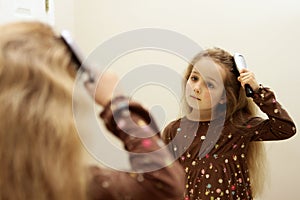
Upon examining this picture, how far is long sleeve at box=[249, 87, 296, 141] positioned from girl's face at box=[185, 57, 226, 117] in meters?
0.10

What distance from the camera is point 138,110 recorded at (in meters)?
0.47

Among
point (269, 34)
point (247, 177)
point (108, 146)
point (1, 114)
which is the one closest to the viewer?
point (1, 114)

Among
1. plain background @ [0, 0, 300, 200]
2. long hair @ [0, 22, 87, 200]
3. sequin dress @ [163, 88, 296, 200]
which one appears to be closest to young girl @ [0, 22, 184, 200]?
long hair @ [0, 22, 87, 200]

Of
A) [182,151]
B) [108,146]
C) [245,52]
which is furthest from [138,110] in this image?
[245,52]

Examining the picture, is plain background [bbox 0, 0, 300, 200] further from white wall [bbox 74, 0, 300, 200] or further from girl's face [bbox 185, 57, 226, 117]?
girl's face [bbox 185, 57, 226, 117]

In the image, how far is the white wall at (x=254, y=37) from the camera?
127 centimetres

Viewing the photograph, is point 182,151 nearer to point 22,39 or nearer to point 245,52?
point 245,52

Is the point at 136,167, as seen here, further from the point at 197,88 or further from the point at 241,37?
the point at 241,37

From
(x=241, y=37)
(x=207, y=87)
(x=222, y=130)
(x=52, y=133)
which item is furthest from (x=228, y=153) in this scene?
(x=52, y=133)

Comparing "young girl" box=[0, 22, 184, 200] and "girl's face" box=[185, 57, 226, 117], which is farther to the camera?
"girl's face" box=[185, 57, 226, 117]

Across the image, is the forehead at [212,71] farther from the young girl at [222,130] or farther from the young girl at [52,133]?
the young girl at [52,133]

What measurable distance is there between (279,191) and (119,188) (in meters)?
0.96

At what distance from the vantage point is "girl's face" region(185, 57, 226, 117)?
101 cm

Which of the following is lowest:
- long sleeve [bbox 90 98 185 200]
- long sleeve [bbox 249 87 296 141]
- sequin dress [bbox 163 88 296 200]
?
sequin dress [bbox 163 88 296 200]
